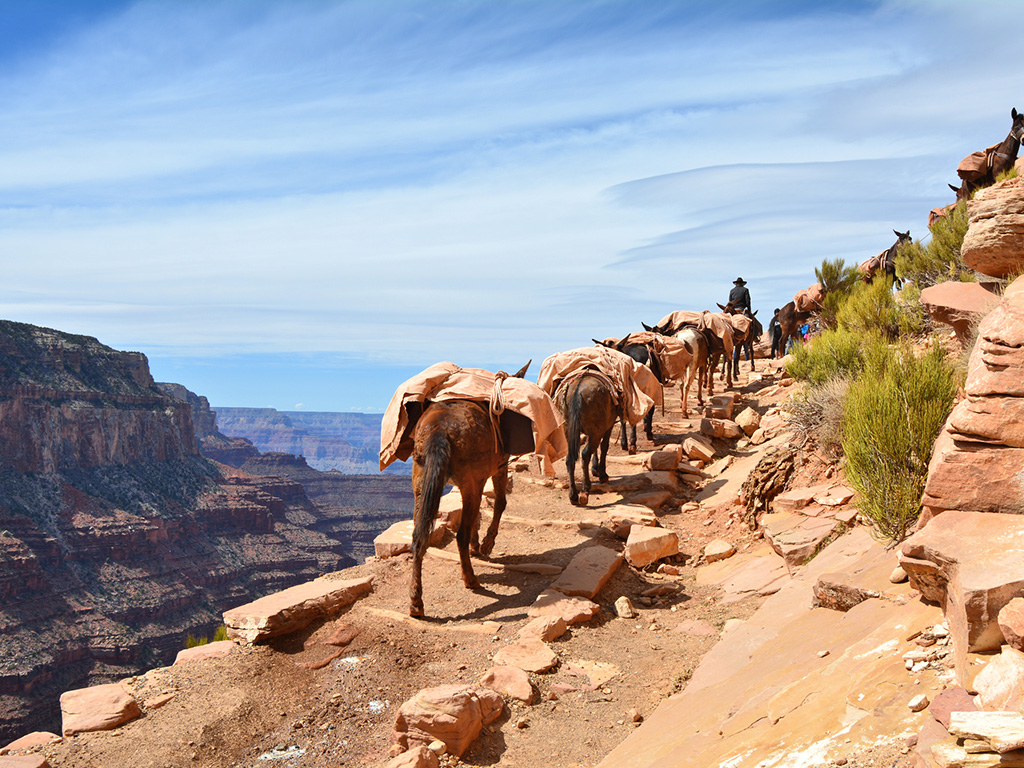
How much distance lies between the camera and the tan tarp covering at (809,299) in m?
31.6

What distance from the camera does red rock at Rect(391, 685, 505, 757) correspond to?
209 inches

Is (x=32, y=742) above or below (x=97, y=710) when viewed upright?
below

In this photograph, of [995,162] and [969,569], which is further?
[995,162]

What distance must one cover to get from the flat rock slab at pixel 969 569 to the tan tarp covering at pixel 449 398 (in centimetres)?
495

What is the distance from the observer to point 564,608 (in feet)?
25.5

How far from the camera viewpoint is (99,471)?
9819 centimetres

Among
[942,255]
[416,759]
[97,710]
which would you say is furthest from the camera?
[942,255]

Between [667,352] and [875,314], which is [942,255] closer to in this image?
[875,314]

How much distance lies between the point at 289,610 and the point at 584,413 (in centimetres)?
601

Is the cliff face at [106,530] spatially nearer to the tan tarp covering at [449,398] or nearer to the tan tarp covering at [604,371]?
the tan tarp covering at [604,371]

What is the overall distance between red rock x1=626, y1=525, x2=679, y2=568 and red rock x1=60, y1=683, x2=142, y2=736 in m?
5.72

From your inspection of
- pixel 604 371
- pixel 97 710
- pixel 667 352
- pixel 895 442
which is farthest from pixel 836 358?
pixel 97 710

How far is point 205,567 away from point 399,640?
314 feet

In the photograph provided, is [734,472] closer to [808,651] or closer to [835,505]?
[835,505]
